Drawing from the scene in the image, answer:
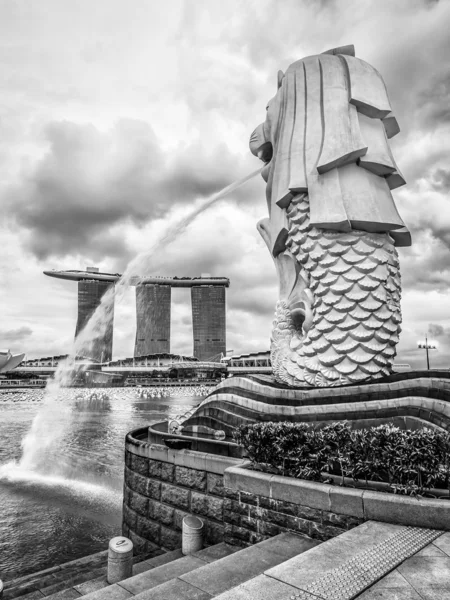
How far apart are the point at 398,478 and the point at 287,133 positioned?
13085 millimetres

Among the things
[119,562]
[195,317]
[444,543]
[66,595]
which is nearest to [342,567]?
[444,543]

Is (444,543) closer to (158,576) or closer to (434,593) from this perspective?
(434,593)

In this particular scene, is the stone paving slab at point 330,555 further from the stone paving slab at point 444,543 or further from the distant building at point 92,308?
the distant building at point 92,308

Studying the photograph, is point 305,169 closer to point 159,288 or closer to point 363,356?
point 363,356

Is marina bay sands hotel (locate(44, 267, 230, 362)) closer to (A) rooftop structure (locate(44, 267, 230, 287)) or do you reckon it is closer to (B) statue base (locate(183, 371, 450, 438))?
(A) rooftop structure (locate(44, 267, 230, 287))

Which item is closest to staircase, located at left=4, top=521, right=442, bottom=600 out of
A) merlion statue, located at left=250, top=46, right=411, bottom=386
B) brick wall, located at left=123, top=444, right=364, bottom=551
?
brick wall, located at left=123, top=444, right=364, bottom=551

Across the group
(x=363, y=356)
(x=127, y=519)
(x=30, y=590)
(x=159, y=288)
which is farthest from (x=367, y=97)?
(x=159, y=288)

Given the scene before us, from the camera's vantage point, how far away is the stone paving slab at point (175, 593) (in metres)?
4.01

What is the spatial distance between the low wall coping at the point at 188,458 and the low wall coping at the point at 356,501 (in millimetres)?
1217

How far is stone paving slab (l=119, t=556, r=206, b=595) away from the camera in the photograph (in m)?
4.89

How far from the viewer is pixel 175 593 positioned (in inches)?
161

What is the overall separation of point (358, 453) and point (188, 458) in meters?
3.41

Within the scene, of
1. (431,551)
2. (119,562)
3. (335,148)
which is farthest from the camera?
(335,148)

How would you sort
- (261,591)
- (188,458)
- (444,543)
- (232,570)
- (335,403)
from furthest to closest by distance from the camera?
1. (335,403)
2. (188,458)
3. (232,570)
4. (444,543)
5. (261,591)
